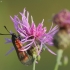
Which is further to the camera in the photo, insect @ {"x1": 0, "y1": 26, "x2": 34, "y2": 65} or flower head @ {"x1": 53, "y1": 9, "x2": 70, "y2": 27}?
insect @ {"x1": 0, "y1": 26, "x2": 34, "y2": 65}

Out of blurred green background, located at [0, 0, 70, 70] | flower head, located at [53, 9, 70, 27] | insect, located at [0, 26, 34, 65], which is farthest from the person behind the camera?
blurred green background, located at [0, 0, 70, 70]

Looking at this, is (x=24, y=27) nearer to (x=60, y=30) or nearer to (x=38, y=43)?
(x=38, y=43)

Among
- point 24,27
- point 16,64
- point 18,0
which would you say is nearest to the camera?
point 24,27

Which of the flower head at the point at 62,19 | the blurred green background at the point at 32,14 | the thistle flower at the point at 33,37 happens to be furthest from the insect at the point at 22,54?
the blurred green background at the point at 32,14

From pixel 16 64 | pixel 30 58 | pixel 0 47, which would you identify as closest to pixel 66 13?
pixel 30 58

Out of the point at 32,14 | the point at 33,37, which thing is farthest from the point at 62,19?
the point at 32,14

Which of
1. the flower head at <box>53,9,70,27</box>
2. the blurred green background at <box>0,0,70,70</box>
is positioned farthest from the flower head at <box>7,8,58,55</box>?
the blurred green background at <box>0,0,70,70</box>

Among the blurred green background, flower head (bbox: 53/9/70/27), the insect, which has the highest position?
flower head (bbox: 53/9/70/27)

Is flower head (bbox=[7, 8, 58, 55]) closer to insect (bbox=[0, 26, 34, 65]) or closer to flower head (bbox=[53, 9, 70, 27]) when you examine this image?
insect (bbox=[0, 26, 34, 65])
